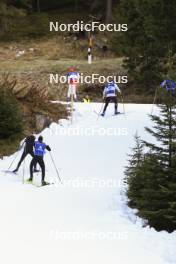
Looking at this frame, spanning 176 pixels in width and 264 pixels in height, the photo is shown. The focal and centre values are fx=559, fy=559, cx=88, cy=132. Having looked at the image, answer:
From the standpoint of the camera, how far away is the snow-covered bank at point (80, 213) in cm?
1120

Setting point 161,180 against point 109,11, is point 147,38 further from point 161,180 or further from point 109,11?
point 161,180

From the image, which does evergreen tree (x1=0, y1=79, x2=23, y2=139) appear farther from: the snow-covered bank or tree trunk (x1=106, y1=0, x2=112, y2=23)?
tree trunk (x1=106, y1=0, x2=112, y2=23)

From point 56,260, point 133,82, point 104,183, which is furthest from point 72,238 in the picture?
point 133,82

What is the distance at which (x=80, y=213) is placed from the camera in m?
14.2

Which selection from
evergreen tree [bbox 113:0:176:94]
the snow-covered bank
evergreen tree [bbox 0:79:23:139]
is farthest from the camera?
evergreen tree [bbox 113:0:176:94]

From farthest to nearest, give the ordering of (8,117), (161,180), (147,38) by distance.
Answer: (147,38) → (8,117) → (161,180)

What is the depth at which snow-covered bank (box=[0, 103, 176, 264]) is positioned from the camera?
11203 millimetres

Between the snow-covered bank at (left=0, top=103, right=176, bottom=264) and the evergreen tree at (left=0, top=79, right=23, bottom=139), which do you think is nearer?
the snow-covered bank at (left=0, top=103, right=176, bottom=264)

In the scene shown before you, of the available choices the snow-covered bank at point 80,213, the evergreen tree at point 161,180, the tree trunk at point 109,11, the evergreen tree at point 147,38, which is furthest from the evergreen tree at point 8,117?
the tree trunk at point 109,11

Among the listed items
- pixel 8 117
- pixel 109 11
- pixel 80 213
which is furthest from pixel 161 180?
pixel 109 11

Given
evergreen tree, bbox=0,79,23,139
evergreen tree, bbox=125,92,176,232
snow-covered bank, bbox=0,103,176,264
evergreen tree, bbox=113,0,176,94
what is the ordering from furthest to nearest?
evergreen tree, bbox=113,0,176,94
evergreen tree, bbox=0,79,23,139
evergreen tree, bbox=125,92,176,232
snow-covered bank, bbox=0,103,176,264

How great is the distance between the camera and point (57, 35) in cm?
4428

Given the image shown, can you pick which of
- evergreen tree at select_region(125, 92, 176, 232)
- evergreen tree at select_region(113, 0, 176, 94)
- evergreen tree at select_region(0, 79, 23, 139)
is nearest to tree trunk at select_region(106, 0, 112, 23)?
evergreen tree at select_region(113, 0, 176, 94)

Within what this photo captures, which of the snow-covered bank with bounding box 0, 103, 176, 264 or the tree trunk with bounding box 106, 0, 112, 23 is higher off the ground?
the tree trunk with bounding box 106, 0, 112, 23
